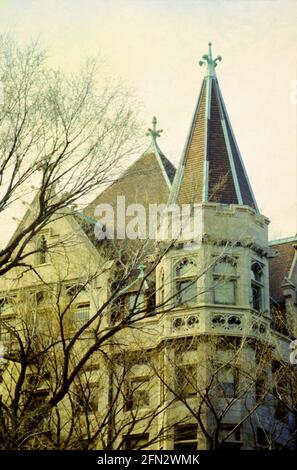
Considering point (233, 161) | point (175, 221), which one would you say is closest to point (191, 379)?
point (175, 221)

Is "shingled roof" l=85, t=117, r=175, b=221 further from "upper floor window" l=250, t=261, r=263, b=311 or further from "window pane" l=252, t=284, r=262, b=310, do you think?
"window pane" l=252, t=284, r=262, b=310

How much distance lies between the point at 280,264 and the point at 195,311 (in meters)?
4.57

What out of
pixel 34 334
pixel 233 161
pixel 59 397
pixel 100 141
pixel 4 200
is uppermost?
pixel 233 161

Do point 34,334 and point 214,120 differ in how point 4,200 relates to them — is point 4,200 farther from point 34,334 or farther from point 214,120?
point 214,120

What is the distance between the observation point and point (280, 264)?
26031 millimetres

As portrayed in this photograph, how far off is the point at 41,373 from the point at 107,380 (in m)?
3.61

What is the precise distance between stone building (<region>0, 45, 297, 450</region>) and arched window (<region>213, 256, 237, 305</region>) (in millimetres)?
28

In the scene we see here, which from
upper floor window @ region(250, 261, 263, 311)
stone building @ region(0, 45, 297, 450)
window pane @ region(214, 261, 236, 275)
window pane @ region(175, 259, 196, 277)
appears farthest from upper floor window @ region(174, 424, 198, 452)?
window pane @ region(214, 261, 236, 275)

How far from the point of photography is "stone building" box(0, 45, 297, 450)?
67.7 ft

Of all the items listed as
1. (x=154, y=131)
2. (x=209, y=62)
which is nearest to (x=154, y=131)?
(x=154, y=131)

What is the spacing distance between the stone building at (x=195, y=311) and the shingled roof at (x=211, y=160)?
0.03 m

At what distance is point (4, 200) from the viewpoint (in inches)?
613

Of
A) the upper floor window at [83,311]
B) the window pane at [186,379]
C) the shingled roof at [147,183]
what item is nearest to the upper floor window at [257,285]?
the window pane at [186,379]

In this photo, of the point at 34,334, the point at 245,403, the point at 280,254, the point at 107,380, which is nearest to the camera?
the point at 34,334
